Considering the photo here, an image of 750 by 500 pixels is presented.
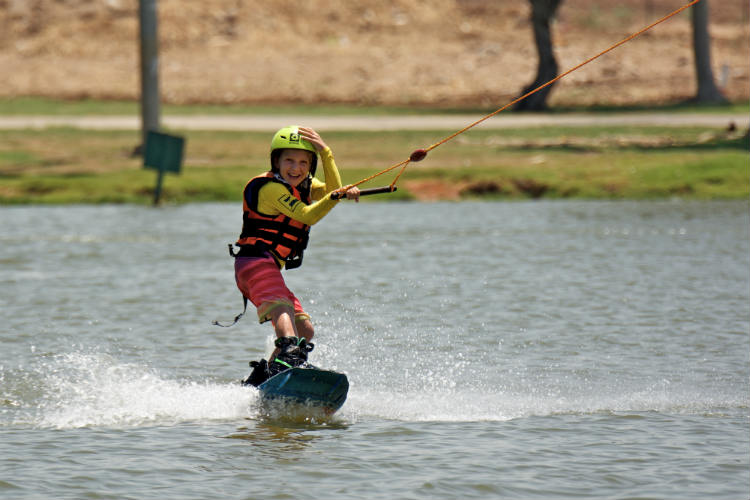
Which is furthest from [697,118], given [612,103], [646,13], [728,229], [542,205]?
[646,13]

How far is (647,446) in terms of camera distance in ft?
24.7

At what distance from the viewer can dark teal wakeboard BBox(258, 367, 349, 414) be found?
809 cm

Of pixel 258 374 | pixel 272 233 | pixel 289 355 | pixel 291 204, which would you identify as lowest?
pixel 258 374

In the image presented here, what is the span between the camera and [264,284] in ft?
27.2

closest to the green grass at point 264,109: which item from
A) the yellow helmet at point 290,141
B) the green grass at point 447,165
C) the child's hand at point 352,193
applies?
the green grass at point 447,165

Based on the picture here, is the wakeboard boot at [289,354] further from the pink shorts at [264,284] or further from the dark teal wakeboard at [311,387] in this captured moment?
the pink shorts at [264,284]

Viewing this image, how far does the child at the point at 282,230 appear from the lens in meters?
8.18

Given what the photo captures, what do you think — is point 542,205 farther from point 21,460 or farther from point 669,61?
point 669,61

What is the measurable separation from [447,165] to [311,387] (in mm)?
15663

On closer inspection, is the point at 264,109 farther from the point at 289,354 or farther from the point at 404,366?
the point at 289,354

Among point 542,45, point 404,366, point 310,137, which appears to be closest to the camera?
point 310,137

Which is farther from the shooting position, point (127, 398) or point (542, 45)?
point (542, 45)

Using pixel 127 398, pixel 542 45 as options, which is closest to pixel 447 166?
pixel 542 45

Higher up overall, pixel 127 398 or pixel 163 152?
pixel 163 152
